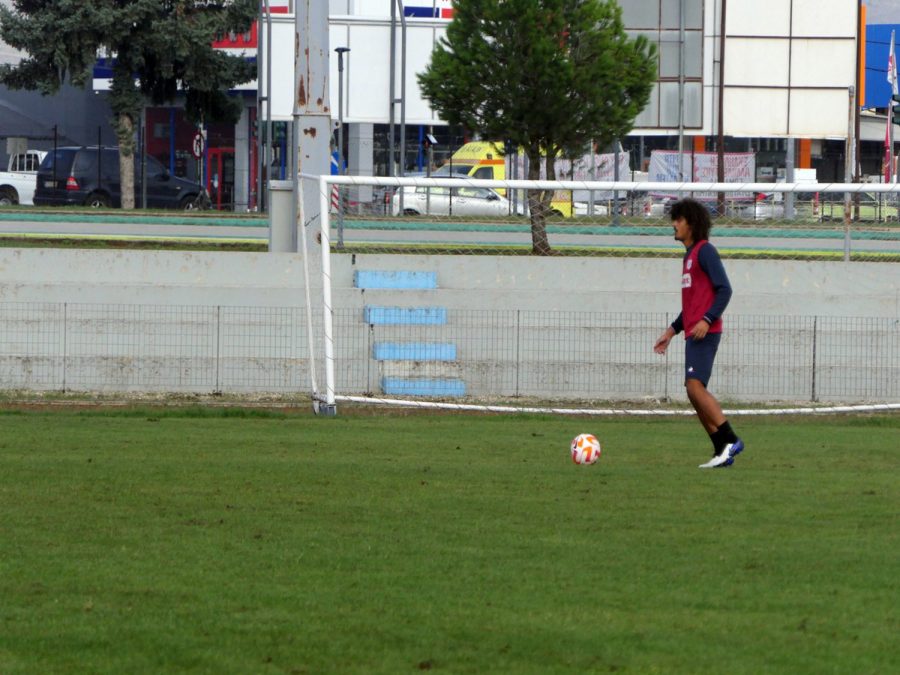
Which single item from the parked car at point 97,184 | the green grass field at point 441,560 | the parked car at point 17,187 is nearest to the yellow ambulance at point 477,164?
the parked car at point 97,184

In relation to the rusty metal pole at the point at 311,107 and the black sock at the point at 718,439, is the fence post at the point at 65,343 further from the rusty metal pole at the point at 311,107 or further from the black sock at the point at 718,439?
the black sock at the point at 718,439

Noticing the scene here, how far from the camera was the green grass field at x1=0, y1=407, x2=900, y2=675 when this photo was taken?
17.4ft

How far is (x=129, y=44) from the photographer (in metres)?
47.7

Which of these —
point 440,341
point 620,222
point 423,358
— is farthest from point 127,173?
point 423,358

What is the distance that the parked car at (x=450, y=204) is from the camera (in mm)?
21969

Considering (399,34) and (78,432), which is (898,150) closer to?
(399,34)

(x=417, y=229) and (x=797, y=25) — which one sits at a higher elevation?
(x=797, y=25)

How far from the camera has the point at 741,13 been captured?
54.3m

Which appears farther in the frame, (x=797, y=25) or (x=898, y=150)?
(x=898, y=150)

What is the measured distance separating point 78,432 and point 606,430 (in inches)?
190

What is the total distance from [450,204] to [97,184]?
23600mm

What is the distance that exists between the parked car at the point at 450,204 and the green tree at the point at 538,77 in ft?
23.3

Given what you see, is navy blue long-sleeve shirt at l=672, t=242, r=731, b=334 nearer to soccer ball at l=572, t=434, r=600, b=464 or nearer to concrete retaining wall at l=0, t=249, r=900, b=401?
soccer ball at l=572, t=434, r=600, b=464

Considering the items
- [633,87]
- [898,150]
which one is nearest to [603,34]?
[633,87]
